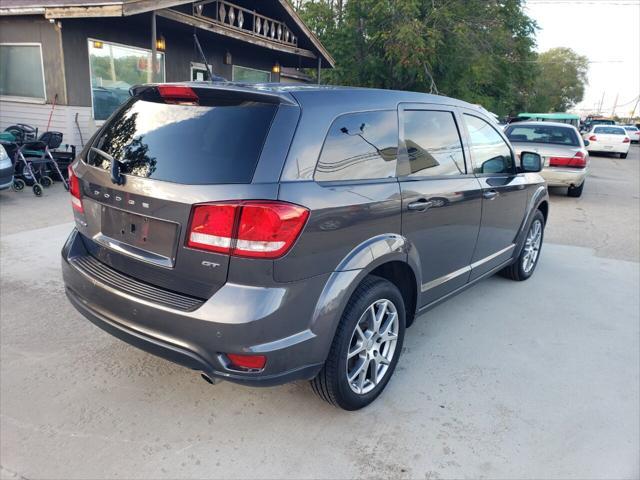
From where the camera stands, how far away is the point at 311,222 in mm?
2289

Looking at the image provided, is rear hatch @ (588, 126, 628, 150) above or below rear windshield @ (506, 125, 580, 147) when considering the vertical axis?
below

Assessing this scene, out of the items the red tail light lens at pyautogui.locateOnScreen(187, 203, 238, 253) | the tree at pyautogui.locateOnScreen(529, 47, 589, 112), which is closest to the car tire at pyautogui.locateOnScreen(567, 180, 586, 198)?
the red tail light lens at pyautogui.locateOnScreen(187, 203, 238, 253)

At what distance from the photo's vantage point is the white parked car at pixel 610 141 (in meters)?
22.4

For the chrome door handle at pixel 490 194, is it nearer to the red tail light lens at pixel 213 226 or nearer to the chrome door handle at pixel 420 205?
the chrome door handle at pixel 420 205

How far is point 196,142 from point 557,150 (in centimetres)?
946

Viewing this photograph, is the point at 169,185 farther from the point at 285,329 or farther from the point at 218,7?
the point at 218,7

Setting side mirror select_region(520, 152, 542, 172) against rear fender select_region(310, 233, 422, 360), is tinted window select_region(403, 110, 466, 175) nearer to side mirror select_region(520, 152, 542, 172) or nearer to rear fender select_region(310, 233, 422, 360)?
Answer: rear fender select_region(310, 233, 422, 360)

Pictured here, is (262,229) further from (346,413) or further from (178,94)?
(346,413)

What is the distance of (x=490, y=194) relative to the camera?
12.9ft

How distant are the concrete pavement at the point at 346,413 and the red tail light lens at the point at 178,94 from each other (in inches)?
64.7

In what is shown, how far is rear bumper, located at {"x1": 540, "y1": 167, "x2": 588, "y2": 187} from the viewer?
994 centimetres

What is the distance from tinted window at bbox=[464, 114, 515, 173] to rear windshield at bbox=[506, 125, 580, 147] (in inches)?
263

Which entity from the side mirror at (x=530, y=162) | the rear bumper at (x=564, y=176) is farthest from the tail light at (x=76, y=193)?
the rear bumper at (x=564, y=176)

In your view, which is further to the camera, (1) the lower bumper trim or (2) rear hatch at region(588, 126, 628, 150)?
(2) rear hatch at region(588, 126, 628, 150)
